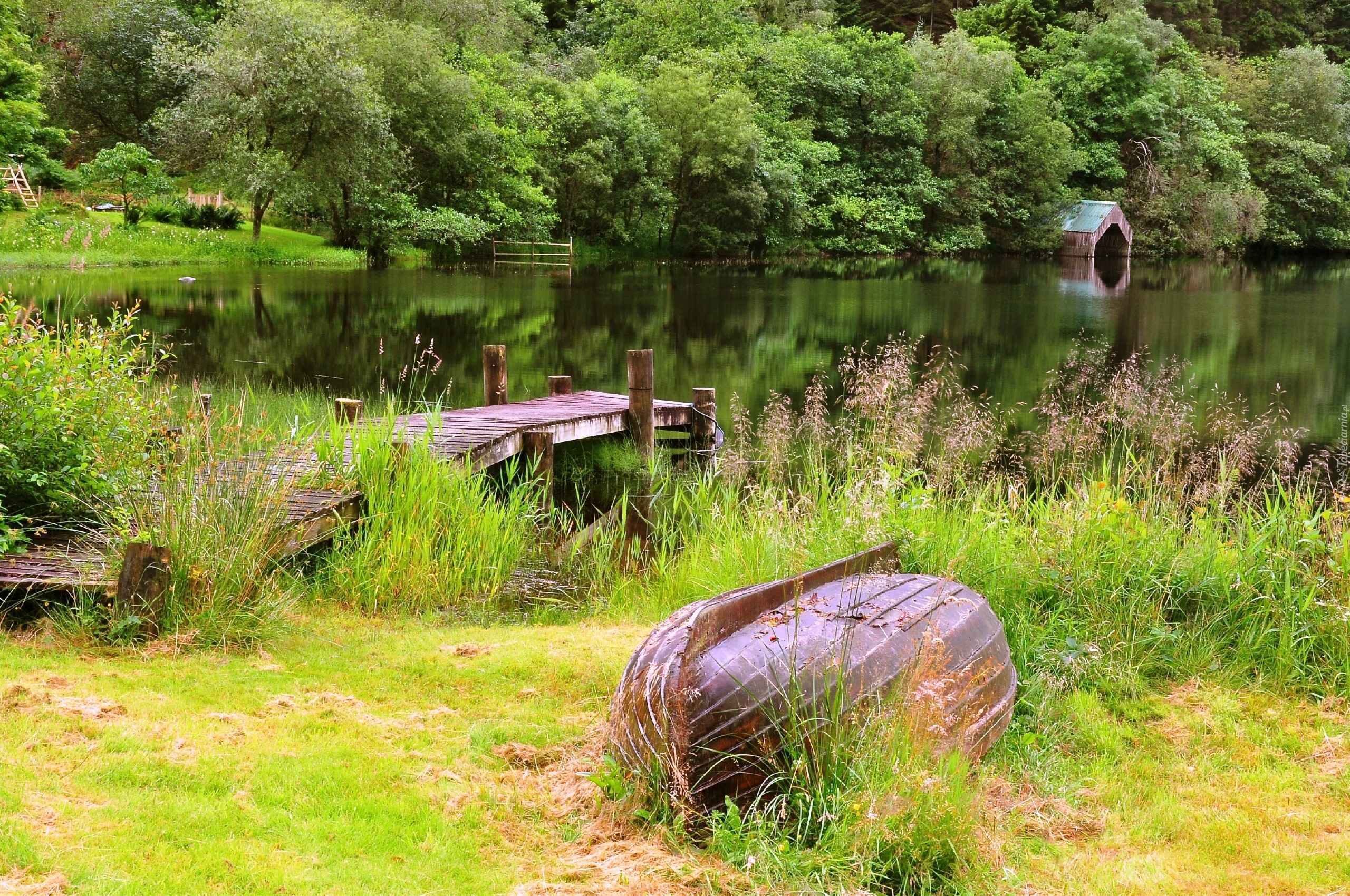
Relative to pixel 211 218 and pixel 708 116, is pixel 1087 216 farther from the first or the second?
pixel 211 218

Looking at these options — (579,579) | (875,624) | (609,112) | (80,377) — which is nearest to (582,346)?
(579,579)

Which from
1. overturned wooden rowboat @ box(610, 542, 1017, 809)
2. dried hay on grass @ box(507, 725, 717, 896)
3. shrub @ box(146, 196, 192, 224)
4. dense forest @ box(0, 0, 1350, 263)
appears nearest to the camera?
dried hay on grass @ box(507, 725, 717, 896)

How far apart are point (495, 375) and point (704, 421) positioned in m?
2.76

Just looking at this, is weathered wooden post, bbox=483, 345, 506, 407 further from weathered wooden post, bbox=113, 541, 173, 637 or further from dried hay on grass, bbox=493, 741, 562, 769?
dried hay on grass, bbox=493, 741, 562, 769

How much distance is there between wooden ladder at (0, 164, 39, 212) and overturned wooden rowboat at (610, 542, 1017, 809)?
3689 centimetres

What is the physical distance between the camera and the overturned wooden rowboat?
13.1ft

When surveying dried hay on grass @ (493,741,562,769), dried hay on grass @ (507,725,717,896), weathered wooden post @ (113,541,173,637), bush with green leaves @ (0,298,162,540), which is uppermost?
bush with green leaves @ (0,298,162,540)

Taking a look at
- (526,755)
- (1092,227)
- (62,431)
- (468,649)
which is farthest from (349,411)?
(1092,227)

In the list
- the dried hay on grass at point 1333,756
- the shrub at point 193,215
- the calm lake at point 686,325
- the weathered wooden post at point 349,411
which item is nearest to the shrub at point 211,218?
the shrub at point 193,215

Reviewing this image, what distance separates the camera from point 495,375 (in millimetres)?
14172

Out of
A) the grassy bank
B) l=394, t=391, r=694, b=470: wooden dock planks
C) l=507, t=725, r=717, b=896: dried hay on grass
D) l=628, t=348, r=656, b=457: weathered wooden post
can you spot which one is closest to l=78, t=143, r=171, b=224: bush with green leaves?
the grassy bank

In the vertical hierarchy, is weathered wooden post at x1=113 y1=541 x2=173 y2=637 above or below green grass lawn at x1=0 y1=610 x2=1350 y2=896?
above

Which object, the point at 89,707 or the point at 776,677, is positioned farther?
the point at 89,707

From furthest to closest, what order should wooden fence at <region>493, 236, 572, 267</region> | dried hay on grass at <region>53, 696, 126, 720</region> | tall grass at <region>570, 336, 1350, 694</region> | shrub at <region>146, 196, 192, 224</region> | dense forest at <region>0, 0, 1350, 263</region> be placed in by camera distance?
wooden fence at <region>493, 236, 572, 267</region> < dense forest at <region>0, 0, 1350, 263</region> < shrub at <region>146, 196, 192, 224</region> < tall grass at <region>570, 336, 1350, 694</region> < dried hay on grass at <region>53, 696, 126, 720</region>
